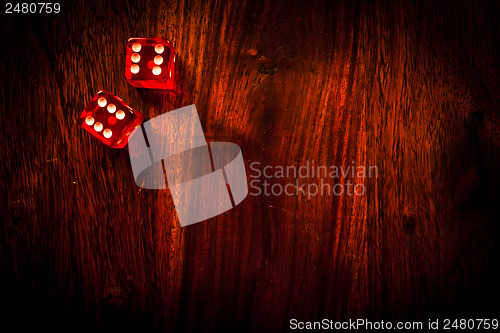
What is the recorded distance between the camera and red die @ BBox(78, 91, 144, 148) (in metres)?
1.02

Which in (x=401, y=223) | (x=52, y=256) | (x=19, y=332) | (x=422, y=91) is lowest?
(x=19, y=332)

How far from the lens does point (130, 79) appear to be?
3.41ft

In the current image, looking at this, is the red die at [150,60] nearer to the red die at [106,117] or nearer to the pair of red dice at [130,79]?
the pair of red dice at [130,79]

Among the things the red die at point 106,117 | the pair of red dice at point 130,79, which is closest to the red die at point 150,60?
the pair of red dice at point 130,79

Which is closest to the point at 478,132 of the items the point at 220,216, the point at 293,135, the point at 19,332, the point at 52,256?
the point at 293,135

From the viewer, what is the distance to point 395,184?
1108 millimetres

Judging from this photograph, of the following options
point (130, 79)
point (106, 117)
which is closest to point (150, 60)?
point (130, 79)

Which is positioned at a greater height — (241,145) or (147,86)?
(147,86)

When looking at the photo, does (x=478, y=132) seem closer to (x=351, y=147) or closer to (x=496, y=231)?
(x=496, y=231)

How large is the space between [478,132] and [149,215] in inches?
51.9

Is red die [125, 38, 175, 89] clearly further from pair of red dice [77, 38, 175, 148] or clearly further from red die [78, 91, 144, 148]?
red die [78, 91, 144, 148]

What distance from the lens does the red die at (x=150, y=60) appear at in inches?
40.5

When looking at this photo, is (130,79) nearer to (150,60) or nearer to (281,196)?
(150,60)

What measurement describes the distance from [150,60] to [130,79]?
100 mm
